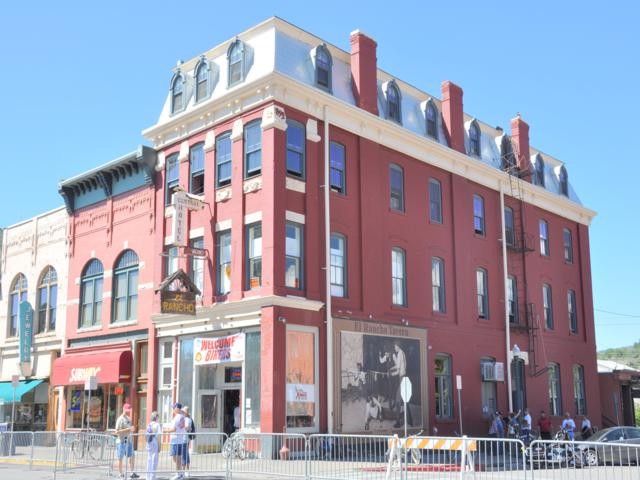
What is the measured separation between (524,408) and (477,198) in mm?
10311

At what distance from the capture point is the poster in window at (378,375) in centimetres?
2783

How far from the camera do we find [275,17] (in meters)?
28.6

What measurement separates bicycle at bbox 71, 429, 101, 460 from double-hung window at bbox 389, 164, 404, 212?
1556 centimetres

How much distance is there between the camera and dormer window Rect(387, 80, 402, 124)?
32625 mm

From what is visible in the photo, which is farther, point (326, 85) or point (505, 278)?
point (505, 278)

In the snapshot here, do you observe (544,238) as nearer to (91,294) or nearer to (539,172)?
(539,172)

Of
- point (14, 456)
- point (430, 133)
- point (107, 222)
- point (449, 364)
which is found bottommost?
point (14, 456)

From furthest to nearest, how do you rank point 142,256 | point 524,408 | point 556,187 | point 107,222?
point 556,187 → point 524,408 → point 107,222 → point 142,256

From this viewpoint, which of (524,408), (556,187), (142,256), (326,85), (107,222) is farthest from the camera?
(556,187)

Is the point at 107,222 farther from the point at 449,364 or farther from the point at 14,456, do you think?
the point at 449,364

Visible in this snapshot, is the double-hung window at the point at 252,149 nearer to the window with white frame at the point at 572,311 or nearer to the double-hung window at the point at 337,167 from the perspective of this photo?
the double-hung window at the point at 337,167

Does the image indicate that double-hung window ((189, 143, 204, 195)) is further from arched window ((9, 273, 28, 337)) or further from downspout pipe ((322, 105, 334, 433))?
arched window ((9, 273, 28, 337))

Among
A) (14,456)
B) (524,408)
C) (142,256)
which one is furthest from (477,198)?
(14,456)

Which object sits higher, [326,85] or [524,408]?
[326,85]
